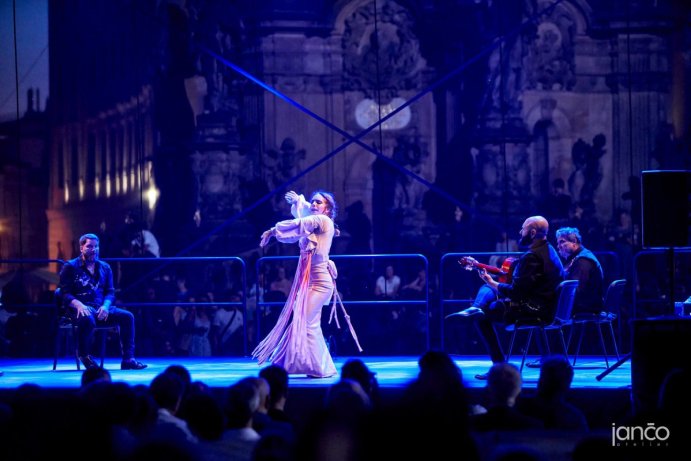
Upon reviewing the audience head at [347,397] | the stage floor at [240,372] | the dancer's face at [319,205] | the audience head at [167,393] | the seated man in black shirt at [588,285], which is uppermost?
the dancer's face at [319,205]

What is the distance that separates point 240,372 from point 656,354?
3348 millimetres

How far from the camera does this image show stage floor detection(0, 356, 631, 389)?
6.48 m

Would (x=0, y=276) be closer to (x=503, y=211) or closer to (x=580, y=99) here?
(x=503, y=211)

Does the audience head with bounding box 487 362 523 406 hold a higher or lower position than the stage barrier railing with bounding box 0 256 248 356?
lower

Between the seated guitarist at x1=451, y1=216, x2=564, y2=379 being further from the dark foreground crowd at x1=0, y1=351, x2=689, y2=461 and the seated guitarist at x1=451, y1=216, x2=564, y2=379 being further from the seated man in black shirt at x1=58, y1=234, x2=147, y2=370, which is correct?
the seated man in black shirt at x1=58, y1=234, x2=147, y2=370

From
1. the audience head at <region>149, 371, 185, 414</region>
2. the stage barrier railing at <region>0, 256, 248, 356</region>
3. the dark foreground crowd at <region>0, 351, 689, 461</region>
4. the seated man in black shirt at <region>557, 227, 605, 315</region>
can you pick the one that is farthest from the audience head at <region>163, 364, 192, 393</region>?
the stage barrier railing at <region>0, 256, 248, 356</region>

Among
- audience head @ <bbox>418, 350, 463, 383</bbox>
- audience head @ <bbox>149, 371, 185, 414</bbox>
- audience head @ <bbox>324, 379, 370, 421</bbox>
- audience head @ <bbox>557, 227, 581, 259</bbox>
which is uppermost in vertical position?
audience head @ <bbox>557, 227, 581, 259</bbox>

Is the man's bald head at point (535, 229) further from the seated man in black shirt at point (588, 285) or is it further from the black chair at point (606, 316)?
the black chair at point (606, 316)

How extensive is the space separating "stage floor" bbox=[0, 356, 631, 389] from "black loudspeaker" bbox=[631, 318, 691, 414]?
29.3 inches

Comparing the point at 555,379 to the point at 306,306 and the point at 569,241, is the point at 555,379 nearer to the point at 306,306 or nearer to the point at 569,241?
the point at 306,306

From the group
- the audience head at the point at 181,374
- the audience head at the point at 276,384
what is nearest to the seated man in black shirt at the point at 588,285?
the audience head at the point at 276,384

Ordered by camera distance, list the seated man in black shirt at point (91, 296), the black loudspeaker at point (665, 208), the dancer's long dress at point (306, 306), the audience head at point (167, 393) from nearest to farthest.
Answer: the audience head at point (167, 393), the black loudspeaker at point (665, 208), the dancer's long dress at point (306, 306), the seated man in black shirt at point (91, 296)

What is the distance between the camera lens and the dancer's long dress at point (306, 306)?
6973mm

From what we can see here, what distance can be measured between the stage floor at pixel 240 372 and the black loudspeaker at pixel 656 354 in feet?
2.44
